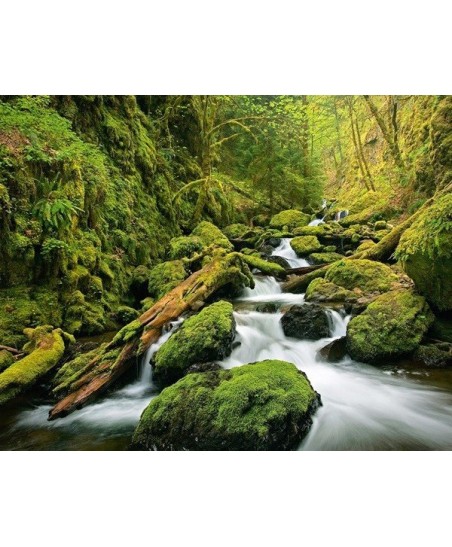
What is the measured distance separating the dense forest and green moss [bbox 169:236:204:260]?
0.19ft

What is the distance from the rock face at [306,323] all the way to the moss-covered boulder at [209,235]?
371 centimetres

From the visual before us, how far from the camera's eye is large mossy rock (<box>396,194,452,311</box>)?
3783 mm

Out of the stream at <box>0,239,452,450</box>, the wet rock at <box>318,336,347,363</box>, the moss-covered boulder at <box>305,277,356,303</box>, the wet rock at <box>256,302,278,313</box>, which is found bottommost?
the stream at <box>0,239,452,450</box>

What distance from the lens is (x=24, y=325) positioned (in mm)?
4113

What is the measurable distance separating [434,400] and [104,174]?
18.6 ft

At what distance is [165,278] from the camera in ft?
A: 19.3

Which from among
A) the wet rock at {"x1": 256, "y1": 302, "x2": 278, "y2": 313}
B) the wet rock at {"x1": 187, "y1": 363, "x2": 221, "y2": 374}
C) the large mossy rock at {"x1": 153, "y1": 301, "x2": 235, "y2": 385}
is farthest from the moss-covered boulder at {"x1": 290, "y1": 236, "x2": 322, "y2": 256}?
the wet rock at {"x1": 187, "y1": 363, "x2": 221, "y2": 374}

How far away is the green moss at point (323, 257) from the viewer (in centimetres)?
730

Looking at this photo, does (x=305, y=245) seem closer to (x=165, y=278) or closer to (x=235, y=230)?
(x=235, y=230)

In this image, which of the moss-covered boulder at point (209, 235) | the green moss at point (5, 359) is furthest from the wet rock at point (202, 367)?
the moss-covered boulder at point (209, 235)

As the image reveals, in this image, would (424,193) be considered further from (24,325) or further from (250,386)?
(24,325)

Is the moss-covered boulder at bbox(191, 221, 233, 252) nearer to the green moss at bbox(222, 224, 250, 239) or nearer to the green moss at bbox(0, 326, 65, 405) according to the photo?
the green moss at bbox(222, 224, 250, 239)
